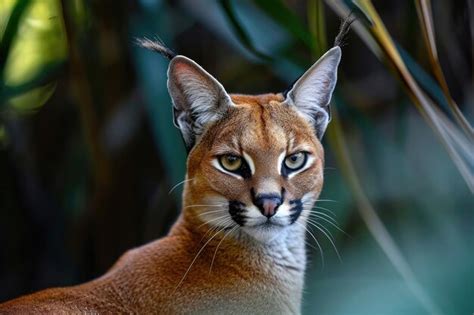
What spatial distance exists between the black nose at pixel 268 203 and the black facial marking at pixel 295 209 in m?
0.06

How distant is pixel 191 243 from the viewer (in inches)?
89.2

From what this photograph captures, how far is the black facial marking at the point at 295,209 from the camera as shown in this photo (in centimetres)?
201

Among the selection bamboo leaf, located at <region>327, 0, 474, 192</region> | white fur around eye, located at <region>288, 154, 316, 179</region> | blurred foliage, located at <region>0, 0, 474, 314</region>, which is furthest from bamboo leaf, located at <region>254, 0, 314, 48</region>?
white fur around eye, located at <region>288, 154, 316, 179</region>

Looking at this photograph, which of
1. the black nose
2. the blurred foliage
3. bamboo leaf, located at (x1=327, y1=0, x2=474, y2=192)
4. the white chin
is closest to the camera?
the black nose

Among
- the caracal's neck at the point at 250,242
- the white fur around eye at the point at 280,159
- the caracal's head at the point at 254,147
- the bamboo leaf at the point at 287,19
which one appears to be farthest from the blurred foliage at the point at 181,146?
the white fur around eye at the point at 280,159

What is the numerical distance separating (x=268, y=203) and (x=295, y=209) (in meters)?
0.10

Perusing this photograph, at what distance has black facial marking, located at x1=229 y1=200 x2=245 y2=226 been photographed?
2006 mm

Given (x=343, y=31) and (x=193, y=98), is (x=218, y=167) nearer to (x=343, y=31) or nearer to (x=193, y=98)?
(x=193, y=98)

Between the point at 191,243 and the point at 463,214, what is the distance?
1.13 m

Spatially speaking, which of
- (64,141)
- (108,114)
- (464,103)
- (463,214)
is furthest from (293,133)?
(64,141)

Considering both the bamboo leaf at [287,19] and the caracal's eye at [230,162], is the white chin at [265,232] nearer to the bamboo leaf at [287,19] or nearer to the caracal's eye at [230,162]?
the caracal's eye at [230,162]

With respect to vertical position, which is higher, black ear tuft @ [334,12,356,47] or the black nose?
black ear tuft @ [334,12,356,47]

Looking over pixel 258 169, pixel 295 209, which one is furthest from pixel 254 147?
pixel 295 209

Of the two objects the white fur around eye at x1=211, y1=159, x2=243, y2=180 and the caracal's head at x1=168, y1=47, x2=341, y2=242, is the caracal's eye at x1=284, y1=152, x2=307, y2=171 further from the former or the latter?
the white fur around eye at x1=211, y1=159, x2=243, y2=180
